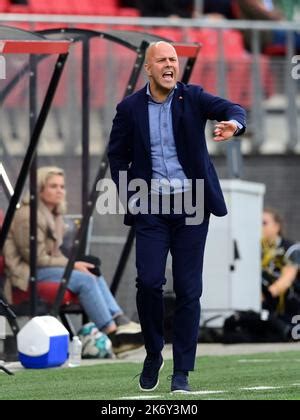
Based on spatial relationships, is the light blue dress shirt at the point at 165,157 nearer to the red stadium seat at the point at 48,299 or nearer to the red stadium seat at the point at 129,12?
the red stadium seat at the point at 48,299

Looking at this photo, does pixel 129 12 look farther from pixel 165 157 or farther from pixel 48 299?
pixel 165 157

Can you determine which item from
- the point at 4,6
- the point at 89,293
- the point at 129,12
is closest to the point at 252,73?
the point at 129,12

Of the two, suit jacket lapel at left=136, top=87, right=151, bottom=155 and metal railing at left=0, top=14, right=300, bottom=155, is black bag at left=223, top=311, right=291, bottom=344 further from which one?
suit jacket lapel at left=136, top=87, right=151, bottom=155

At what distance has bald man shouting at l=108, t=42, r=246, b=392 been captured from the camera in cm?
874

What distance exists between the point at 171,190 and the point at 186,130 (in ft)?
1.08

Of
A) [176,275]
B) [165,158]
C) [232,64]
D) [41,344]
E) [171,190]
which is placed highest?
[232,64]

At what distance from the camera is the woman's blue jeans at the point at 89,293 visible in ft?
42.4

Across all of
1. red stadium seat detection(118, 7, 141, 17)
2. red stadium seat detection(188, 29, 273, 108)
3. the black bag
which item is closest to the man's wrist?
the black bag

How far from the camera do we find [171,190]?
876 cm

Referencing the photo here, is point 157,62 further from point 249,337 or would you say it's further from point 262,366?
point 249,337

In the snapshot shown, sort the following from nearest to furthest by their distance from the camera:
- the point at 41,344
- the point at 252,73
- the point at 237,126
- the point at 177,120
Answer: the point at 237,126 → the point at 177,120 → the point at 41,344 → the point at 252,73

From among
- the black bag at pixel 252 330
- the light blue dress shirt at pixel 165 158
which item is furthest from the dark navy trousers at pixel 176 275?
the black bag at pixel 252 330

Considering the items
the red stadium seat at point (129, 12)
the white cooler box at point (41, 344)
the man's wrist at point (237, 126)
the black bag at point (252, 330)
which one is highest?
the red stadium seat at point (129, 12)
